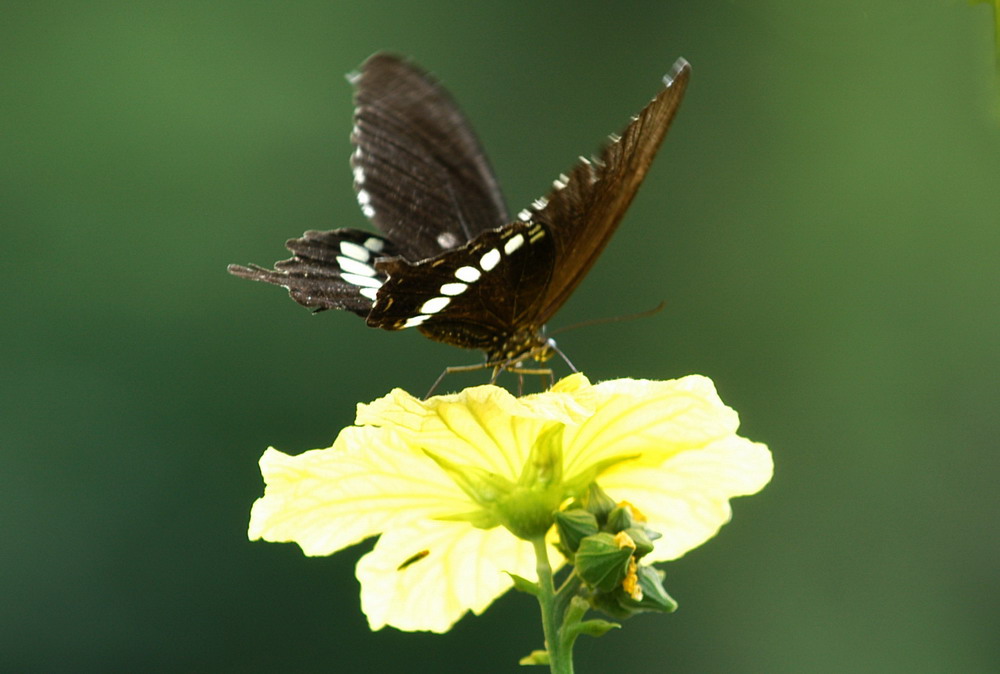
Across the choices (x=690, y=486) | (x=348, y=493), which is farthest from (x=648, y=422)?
(x=348, y=493)

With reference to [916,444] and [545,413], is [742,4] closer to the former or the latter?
[916,444]

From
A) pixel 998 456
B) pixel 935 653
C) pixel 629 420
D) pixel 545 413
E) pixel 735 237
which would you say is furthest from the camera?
pixel 735 237

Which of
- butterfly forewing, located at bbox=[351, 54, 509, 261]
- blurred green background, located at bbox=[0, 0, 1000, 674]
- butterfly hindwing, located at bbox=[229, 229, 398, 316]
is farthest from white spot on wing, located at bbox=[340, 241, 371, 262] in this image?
blurred green background, located at bbox=[0, 0, 1000, 674]

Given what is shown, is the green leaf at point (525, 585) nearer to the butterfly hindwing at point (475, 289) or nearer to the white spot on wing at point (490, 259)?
the butterfly hindwing at point (475, 289)

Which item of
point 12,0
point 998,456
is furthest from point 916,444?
point 12,0

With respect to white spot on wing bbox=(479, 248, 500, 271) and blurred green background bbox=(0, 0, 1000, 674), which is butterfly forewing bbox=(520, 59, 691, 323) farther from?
blurred green background bbox=(0, 0, 1000, 674)

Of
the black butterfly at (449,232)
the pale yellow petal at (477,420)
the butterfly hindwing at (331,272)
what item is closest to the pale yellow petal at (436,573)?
the pale yellow petal at (477,420)
